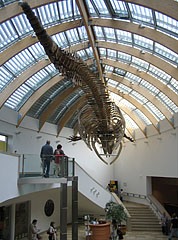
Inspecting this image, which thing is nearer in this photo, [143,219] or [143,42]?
[143,42]

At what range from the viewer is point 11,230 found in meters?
15.6

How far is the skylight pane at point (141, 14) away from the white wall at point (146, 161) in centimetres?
776

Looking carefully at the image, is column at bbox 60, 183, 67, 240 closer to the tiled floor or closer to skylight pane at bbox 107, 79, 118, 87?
the tiled floor

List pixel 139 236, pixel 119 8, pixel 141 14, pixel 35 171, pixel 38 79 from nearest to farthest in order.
Result: pixel 35 171 → pixel 141 14 → pixel 119 8 → pixel 139 236 → pixel 38 79

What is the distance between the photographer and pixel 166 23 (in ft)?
38.8

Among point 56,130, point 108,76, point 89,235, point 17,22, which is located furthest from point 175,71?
point 56,130

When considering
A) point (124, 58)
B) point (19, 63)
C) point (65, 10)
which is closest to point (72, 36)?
point (65, 10)

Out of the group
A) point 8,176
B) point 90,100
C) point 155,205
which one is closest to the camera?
point 8,176

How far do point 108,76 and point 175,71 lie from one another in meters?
6.59

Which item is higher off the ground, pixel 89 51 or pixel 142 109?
pixel 89 51

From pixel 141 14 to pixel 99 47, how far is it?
376 cm

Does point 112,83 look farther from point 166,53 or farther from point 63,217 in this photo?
point 63,217

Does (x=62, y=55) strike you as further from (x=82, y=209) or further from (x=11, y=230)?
(x=82, y=209)

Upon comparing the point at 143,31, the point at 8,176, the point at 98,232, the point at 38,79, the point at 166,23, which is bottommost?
the point at 98,232
